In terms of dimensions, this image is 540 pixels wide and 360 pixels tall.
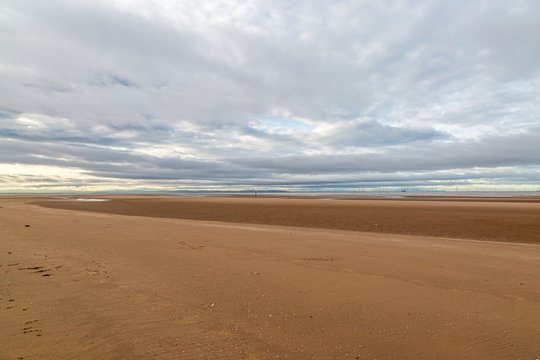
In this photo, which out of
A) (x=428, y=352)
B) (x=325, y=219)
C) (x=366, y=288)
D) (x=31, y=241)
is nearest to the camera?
(x=428, y=352)

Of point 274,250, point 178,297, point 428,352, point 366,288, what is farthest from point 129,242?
point 428,352

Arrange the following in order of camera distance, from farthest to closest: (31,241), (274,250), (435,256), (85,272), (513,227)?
(513,227) → (31,241) → (274,250) → (435,256) → (85,272)

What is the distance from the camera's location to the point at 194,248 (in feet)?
31.5

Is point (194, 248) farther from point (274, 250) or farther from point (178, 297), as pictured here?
point (178, 297)

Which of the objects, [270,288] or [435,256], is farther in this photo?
[435,256]

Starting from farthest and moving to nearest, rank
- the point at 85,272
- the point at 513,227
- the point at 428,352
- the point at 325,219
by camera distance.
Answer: the point at 325,219
the point at 513,227
the point at 85,272
the point at 428,352

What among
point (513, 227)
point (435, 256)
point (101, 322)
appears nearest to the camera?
point (101, 322)

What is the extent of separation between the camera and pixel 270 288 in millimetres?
5742

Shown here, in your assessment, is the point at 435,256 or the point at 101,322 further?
the point at 435,256

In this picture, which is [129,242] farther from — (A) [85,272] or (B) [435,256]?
(B) [435,256]

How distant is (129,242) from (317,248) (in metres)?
7.06

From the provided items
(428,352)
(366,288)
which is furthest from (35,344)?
(366,288)

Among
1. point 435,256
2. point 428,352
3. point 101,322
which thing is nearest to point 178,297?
point 101,322

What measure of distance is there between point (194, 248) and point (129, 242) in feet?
9.32
